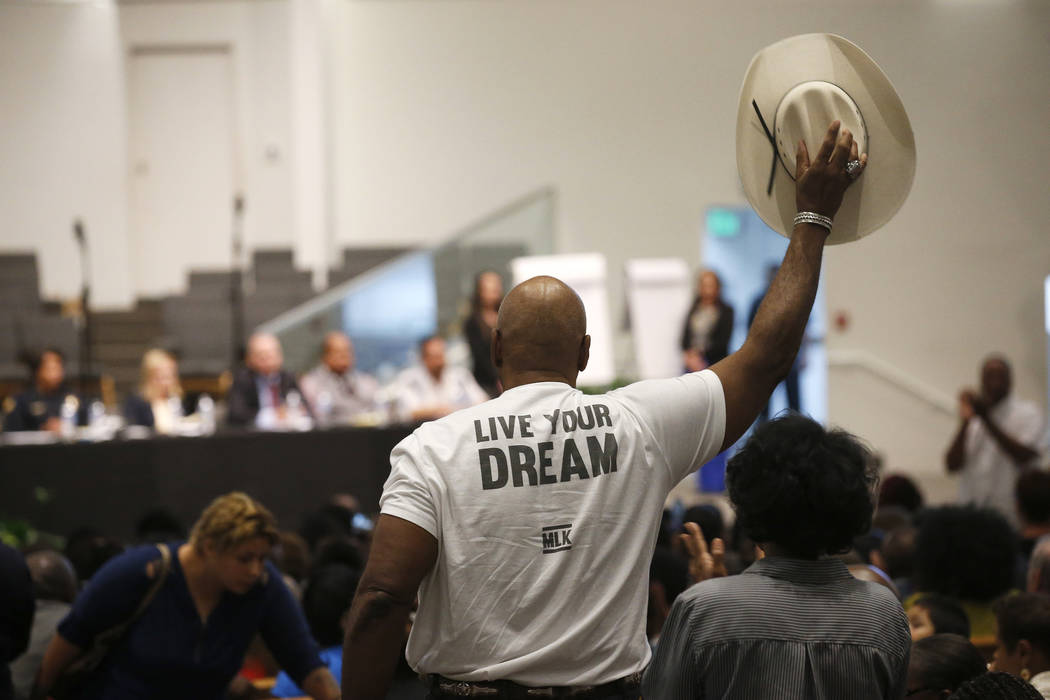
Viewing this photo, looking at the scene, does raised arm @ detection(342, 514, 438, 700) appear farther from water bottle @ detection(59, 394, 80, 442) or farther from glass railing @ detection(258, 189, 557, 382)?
glass railing @ detection(258, 189, 557, 382)

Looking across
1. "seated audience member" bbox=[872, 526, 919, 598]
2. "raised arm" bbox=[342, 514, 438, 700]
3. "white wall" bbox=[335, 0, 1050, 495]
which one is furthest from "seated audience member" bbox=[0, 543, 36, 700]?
"white wall" bbox=[335, 0, 1050, 495]

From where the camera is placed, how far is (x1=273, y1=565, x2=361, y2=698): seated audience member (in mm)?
2781

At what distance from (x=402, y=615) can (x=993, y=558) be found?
1978mm

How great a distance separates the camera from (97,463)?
237 inches

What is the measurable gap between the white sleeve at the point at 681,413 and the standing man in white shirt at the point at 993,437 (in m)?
5.30

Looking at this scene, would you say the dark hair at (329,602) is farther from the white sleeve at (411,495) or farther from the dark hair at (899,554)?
the dark hair at (899,554)

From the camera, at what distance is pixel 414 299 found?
8.56 m

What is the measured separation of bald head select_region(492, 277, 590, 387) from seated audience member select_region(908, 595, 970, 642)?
1365 millimetres

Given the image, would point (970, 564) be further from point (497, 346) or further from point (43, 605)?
point (43, 605)

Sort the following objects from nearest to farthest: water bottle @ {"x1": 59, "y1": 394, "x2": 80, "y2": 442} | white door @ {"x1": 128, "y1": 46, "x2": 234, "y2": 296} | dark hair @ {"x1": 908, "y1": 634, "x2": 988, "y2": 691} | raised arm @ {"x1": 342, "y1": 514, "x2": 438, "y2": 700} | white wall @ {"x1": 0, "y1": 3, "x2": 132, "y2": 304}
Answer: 1. raised arm @ {"x1": 342, "y1": 514, "x2": 438, "y2": 700}
2. dark hair @ {"x1": 908, "y1": 634, "x2": 988, "y2": 691}
3. water bottle @ {"x1": 59, "y1": 394, "x2": 80, "y2": 442}
4. white wall @ {"x1": 0, "y1": 3, "x2": 132, "y2": 304}
5. white door @ {"x1": 128, "y1": 46, "x2": 234, "y2": 296}

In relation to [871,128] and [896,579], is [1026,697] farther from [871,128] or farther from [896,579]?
[896,579]

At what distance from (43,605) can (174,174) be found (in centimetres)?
932

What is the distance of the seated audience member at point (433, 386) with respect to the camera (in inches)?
280

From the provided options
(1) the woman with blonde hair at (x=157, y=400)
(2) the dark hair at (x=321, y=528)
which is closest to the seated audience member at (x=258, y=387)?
(1) the woman with blonde hair at (x=157, y=400)
